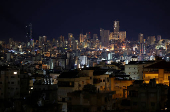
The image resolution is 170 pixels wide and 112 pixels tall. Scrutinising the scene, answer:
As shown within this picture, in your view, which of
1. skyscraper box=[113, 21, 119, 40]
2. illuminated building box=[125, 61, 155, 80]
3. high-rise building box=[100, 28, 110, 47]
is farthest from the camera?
skyscraper box=[113, 21, 119, 40]

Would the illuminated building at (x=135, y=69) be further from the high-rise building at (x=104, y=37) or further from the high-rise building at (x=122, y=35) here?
the high-rise building at (x=122, y=35)

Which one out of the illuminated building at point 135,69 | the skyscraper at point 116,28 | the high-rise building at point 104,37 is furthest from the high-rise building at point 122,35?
the illuminated building at point 135,69

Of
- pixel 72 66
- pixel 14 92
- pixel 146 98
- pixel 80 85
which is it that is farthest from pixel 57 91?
pixel 72 66

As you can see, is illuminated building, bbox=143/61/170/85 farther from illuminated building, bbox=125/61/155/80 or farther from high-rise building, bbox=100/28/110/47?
high-rise building, bbox=100/28/110/47

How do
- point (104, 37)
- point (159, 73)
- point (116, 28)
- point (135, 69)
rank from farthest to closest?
point (116, 28), point (104, 37), point (135, 69), point (159, 73)

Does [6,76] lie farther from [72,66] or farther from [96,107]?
[72,66]

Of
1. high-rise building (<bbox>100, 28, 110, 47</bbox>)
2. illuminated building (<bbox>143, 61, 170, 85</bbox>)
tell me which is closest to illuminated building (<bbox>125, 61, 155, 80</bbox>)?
illuminated building (<bbox>143, 61, 170, 85</bbox>)

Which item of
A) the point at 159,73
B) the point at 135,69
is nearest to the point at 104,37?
the point at 135,69

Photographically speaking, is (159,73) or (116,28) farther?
(116,28)

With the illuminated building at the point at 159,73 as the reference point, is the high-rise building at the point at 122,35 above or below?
above

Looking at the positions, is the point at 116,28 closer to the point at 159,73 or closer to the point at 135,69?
the point at 135,69

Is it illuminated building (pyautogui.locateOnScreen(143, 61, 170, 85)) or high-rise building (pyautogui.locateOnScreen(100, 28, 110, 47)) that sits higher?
high-rise building (pyautogui.locateOnScreen(100, 28, 110, 47))

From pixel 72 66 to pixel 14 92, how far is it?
185 feet

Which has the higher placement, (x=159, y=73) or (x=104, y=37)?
(x=104, y=37)
